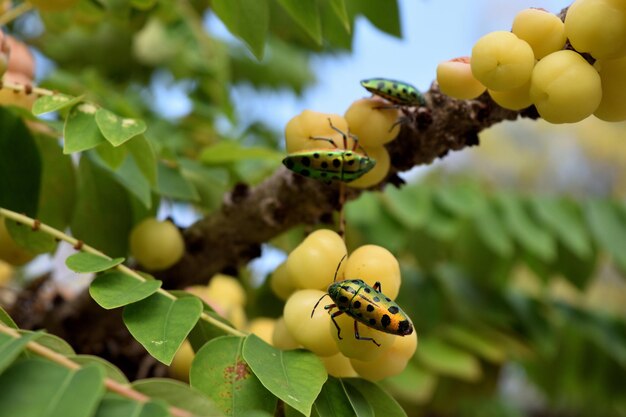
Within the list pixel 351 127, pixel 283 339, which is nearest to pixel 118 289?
pixel 283 339

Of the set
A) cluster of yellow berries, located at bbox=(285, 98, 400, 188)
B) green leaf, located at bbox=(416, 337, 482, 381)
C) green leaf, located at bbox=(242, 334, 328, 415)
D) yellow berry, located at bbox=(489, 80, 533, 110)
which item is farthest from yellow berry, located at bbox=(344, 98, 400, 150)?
green leaf, located at bbox=(416, 337, 482, 381)

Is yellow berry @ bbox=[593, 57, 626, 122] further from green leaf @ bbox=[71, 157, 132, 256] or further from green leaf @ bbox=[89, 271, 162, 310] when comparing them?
green leaf @ bbox=[71, 157, 132, 256]

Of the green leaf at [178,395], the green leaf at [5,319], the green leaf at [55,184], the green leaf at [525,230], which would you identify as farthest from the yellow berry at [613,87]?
the green leaf at [525,230]

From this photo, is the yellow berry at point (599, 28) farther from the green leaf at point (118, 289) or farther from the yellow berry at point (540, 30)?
the green leaf at point (118, 289)

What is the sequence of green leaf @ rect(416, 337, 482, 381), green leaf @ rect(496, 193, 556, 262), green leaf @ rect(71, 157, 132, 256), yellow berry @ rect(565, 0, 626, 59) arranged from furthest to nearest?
green leaf @ rect(416, 337, 482, 381) < green leaf @ rect(496, 193, 556, 262) < green leaf @ rect(71, 157, 132, 256) < yellow berry @ rect(565, 0, 626, 59)

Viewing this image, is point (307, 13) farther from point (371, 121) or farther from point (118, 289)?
point (118, 289)

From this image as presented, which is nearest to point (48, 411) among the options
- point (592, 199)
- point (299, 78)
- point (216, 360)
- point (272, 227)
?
point (216, 360)
